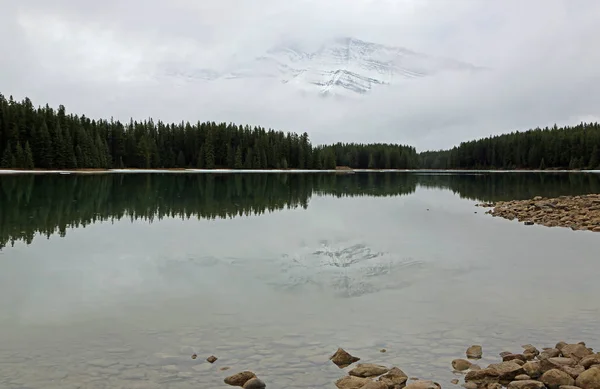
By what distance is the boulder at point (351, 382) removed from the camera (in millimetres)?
7258

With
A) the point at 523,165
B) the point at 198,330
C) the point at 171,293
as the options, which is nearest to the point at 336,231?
the point at 171,293

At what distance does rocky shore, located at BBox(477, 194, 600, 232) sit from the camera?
86.6ft

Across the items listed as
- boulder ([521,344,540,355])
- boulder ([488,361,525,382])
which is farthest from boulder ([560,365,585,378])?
boulder ([521,344,540,355])

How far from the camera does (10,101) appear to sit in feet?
358

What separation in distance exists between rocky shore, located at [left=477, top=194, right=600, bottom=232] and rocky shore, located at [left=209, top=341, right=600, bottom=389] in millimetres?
19093

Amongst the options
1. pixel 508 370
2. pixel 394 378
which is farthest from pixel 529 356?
pixel 394 378

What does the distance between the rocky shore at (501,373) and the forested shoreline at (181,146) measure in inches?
4119

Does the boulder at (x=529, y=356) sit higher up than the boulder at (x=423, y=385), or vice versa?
the boulder at (x=423, y=385)

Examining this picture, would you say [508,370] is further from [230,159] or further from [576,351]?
[230,159]

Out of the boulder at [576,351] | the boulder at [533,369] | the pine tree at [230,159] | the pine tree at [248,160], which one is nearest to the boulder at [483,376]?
the boulder at [533,369]

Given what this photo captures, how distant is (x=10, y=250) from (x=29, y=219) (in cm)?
879

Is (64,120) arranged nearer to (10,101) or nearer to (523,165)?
(10,101)

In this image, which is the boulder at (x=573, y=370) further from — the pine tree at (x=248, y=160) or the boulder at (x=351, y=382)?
the pine tree at (x=248, y=160)

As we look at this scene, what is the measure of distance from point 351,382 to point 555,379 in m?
3.06
